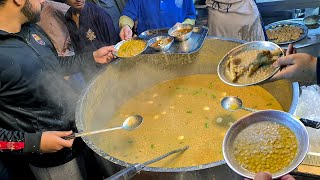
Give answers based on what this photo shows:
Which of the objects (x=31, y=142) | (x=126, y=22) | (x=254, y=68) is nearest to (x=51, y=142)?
(x=31, y=142)

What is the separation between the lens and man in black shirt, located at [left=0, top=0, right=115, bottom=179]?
7.03ft

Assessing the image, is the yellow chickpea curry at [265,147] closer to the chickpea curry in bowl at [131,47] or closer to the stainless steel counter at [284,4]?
the chickpea curry in bowl at [131,47]

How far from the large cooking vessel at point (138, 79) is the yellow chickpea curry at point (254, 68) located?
0.30m

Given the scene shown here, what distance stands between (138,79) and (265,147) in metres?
2.06

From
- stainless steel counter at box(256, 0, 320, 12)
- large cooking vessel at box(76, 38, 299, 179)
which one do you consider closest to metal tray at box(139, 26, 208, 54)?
large cooking vessel at box(76, 38, 299, 179)

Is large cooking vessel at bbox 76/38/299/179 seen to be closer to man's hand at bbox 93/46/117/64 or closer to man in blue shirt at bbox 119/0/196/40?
man's hand at bbox 93/46/117/64

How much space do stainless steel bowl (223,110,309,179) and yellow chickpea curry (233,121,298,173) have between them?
0.02 m

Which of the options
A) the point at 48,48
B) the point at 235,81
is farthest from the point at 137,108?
the point at 235,81

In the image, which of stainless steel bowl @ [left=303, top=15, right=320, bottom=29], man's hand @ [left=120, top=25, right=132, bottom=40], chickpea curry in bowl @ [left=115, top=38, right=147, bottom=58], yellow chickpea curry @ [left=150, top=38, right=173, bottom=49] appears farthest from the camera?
stainless steel bowl @ [left=303, top=15, right=320, bottom=29]

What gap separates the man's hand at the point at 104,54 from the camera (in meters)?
2.95

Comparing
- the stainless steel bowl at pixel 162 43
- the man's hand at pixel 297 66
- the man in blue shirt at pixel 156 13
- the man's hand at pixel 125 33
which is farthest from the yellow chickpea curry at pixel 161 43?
the man's hand at pixel 297 66

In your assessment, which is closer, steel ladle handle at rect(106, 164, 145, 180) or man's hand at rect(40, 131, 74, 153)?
steel ladle handle at rect(106, 164, 145, 180)

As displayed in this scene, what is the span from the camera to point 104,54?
296cm

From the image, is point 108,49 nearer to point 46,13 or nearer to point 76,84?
point 76,84
